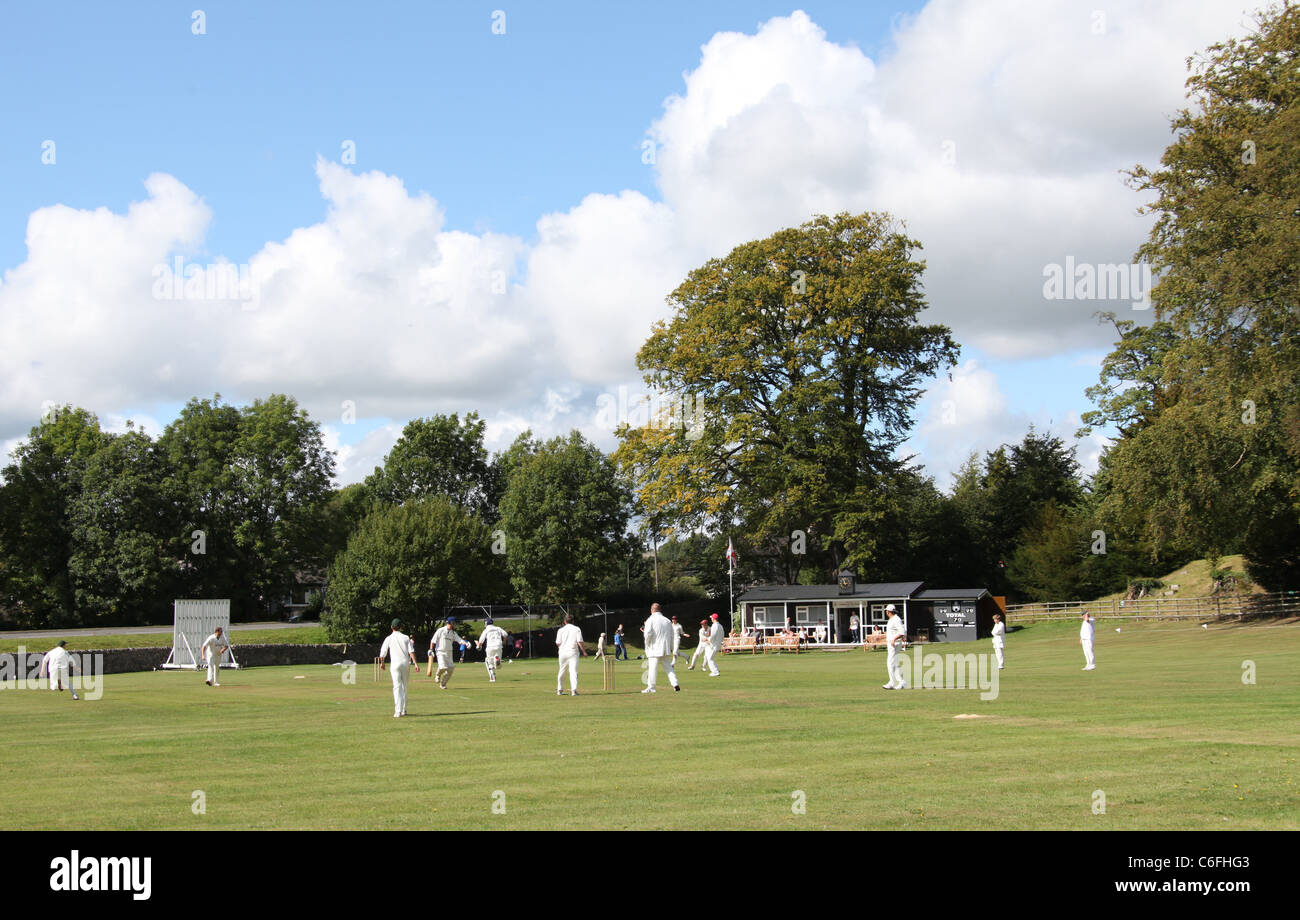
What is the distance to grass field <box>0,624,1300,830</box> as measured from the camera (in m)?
10.7

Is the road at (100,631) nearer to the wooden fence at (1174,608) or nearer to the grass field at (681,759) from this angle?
the grass field at (681,759)

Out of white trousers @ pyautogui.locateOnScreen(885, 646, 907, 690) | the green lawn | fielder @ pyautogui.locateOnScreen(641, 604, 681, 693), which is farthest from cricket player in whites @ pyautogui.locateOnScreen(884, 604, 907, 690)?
the green lawn

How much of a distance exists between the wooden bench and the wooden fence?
14488 millimetres

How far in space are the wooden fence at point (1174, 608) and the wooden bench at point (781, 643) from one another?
1449cm

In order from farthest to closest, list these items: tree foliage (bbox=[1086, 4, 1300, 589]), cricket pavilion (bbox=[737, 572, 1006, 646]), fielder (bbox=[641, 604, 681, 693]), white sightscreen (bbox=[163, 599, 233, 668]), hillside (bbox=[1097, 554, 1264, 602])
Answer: hillside (bbox=[1097, 554, 1264, 602]) → cricket pavilion (bbox=[737, 572, 1006, 646]) → white sightscreen (bbox=[163, 599, 233, 668]) → tree foliage (bbox=[1086, 4, 1300, 589]) → fielder (bbox=[641, 604, 681, 693])

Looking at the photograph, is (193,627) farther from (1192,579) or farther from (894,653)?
(1192,579)

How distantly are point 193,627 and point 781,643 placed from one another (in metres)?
30.8

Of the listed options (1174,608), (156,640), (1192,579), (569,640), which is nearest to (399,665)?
(569,640)

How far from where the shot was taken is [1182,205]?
4941 cm

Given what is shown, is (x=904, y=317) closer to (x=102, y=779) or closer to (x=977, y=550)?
(x=977, y=550)

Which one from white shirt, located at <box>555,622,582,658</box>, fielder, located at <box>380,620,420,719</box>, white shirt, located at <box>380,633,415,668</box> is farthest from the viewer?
white shirt, located at <box>555,622,582,658</box>

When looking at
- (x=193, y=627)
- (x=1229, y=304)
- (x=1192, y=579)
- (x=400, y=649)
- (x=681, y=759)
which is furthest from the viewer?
(x=1192, y=579)

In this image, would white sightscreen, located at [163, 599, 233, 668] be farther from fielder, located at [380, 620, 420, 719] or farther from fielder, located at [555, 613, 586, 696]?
fielder, located at [380, 620, 420, 719]

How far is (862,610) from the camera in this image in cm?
6494
